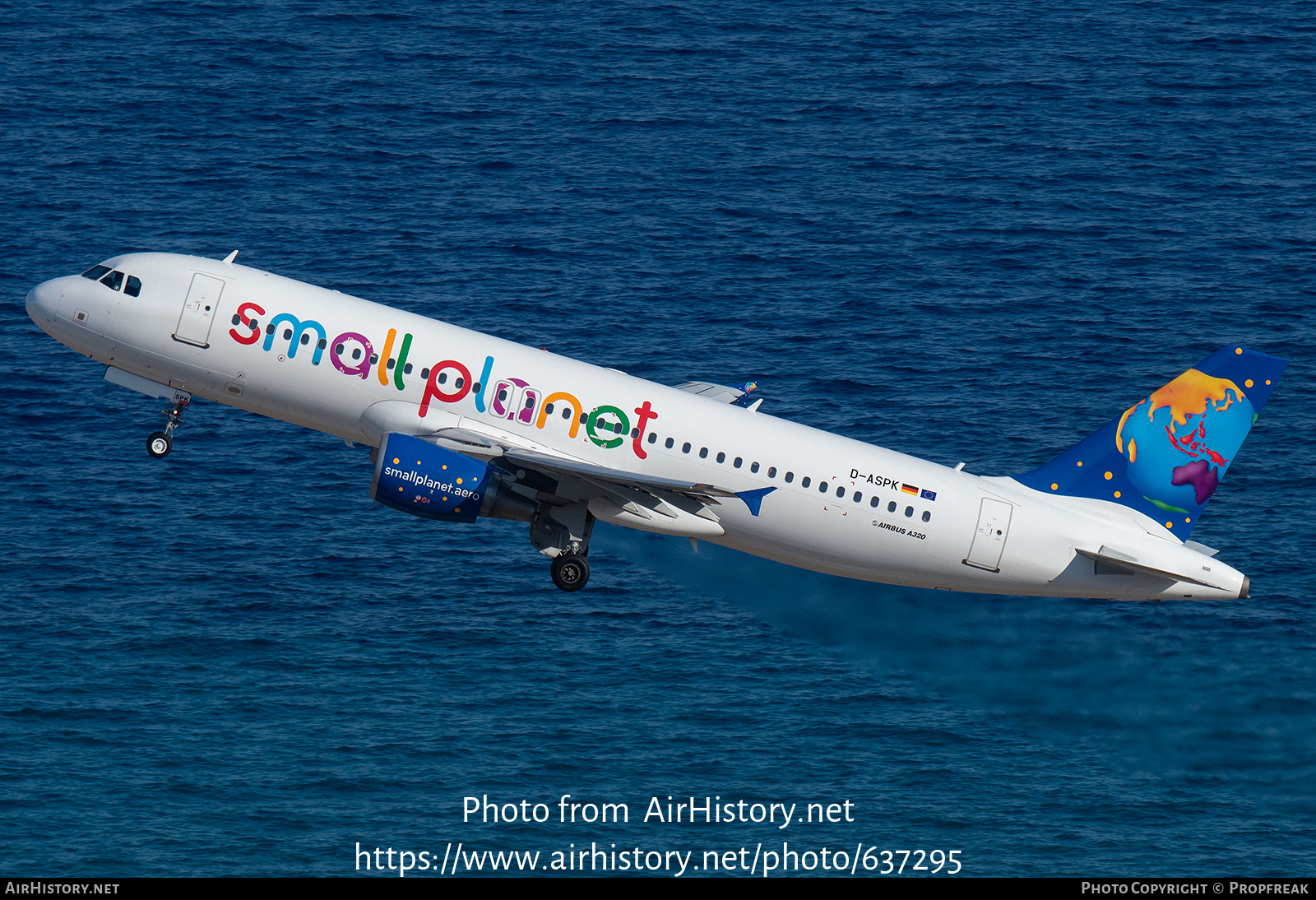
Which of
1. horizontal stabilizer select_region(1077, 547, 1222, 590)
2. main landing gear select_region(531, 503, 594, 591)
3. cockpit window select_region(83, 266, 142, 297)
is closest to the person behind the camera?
horizontal stabilizer select_region(1077, 547, 1222, 590)

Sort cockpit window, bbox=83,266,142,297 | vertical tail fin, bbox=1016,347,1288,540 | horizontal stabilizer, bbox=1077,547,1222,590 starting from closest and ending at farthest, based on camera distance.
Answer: horizontal stabilizer, bbox=1077,547,1222,590 < cockpit window, bbox=83,266,142,297 < vertical tail fin, bbox=1016,347,1288,540

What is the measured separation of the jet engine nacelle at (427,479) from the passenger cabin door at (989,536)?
16.4m

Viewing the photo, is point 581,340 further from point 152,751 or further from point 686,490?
point 686,490

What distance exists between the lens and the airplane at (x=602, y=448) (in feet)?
177

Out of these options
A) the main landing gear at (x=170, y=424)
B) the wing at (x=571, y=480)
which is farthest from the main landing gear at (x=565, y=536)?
the main landing gear at (x=170, y=424)

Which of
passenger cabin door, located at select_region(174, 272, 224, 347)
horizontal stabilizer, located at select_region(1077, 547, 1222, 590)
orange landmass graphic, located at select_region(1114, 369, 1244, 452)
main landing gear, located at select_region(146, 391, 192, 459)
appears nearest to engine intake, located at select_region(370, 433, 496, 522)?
passenger cabin door, located at select_region(174, 272, 224, 347)

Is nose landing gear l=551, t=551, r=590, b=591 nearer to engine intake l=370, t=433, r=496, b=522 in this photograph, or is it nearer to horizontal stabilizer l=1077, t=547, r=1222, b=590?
engine intake l=370, t=433, r=496, b=522

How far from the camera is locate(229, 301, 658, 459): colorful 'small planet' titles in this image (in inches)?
2121

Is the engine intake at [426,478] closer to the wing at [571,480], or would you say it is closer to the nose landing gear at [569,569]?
the wing at [571,480]

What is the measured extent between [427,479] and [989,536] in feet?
61.4

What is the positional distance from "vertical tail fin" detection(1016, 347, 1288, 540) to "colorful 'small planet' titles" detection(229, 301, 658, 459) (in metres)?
14.5

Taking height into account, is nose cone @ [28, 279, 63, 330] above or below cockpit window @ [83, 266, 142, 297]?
below

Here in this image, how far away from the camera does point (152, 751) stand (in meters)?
140
